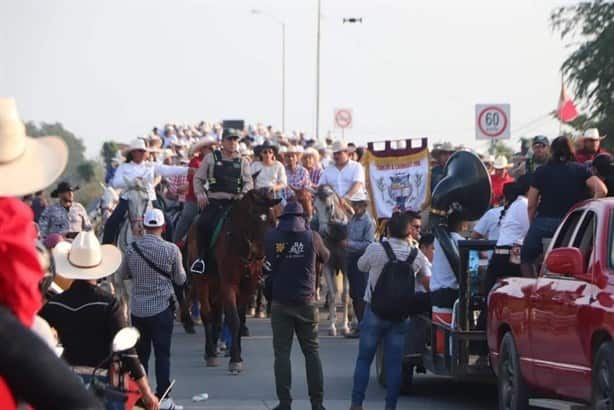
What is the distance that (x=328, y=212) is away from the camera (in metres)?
22.4

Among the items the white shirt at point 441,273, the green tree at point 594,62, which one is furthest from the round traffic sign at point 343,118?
the white shirt at point 441,273

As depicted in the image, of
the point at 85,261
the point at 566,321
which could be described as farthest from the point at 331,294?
the point at 85,261

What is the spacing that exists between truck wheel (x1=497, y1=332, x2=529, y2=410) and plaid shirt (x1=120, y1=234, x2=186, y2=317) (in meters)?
3.16

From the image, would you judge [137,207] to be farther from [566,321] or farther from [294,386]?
[566,321]

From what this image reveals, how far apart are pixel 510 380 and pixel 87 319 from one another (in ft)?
15.1

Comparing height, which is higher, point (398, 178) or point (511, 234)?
point (398, 178)

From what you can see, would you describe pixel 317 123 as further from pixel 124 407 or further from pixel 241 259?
pixel 124 407

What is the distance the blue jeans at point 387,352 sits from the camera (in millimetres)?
13578

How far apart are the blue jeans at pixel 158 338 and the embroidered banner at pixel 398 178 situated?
11.2m

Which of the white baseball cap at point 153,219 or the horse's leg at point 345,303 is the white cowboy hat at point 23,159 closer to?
the white baseball cap at point 153,219

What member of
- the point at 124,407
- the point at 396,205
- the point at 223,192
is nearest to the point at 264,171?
the point at 396,205

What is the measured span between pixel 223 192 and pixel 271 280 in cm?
504

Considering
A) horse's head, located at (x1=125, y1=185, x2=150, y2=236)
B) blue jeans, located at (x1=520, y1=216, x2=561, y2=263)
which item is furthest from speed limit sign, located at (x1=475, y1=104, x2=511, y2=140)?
blue jeans, located at (x1=520, y1=216, x2=561, y2=263)

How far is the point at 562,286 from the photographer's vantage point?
11.1m
